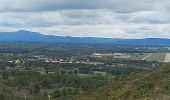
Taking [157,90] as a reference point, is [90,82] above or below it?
below

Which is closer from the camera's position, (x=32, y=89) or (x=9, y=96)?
(x=9, y=96)

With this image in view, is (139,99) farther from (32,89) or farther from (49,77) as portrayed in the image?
(49,77)

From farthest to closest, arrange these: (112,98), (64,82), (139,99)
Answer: (64,82) → (112,98) → (139,99)

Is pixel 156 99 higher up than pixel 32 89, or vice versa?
pixel 156 99

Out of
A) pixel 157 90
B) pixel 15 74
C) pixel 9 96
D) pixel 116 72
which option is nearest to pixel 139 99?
pixel 157 90

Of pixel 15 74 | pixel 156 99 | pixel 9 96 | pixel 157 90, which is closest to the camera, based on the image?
pixel 156 99

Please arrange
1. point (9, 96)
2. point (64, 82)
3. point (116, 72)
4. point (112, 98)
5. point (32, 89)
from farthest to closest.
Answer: point (116, 72), point (64, 82), point (32, 89), point (9, 96), point (112, 98)

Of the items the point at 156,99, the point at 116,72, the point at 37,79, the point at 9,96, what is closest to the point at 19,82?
the point at 37,79

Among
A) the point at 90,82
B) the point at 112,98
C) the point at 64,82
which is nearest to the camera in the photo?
the point at 112,98

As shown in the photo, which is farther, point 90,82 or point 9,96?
point 90,82

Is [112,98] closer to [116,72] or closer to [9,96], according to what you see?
[9,96]

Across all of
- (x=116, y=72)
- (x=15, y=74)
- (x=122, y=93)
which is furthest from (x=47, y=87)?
(x=122, y=93)
